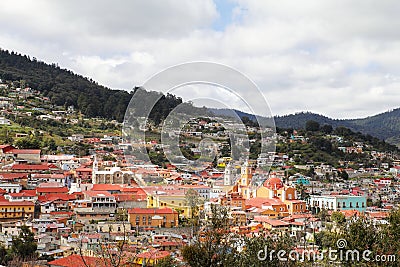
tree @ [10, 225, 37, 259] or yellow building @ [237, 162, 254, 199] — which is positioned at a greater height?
yellow building @ [237, 162, 254, 199]

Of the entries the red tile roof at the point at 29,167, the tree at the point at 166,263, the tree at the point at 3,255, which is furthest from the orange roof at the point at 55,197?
the tree at the point at 166,263

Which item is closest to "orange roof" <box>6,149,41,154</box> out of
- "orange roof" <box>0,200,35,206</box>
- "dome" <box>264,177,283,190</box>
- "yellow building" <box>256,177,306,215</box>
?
"orange roof" <box>0,200,35,206</box>

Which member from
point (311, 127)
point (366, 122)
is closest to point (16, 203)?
point (311, 127)

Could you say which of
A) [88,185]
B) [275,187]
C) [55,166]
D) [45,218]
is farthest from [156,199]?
[55,166]

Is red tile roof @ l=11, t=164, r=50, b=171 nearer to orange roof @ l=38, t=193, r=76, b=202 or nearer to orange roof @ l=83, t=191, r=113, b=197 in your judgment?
orange roof @ l=38, t=193, r=76, b=202

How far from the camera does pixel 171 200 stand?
17.7 m

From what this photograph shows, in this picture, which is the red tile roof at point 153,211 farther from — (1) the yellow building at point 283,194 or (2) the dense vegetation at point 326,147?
(2) the dense vegetation at point 326,147

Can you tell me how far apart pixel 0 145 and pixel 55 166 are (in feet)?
11.5

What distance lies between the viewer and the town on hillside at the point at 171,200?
25.8 feet

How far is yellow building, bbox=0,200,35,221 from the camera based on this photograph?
1775cm

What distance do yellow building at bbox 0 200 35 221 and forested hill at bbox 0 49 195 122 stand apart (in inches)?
960

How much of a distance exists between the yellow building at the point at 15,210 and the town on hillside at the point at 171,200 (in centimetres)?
4

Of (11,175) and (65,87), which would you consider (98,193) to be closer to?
(11,175)

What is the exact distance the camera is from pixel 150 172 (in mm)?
18000
